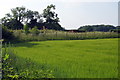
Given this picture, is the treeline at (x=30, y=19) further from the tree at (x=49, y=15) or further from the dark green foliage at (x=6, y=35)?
the dark green foliage at (x=6, y=35)

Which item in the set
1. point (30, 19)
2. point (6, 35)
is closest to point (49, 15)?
point (30, 19)

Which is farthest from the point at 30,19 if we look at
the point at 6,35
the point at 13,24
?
the point at 6,35

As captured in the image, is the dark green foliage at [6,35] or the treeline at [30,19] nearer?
the dark green foliage at [6,35]

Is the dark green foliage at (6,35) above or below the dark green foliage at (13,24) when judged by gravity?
below

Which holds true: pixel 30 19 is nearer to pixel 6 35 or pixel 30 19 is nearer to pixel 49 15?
pixel 49 15

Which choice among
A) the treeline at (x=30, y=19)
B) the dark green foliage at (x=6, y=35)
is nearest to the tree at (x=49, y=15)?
the treeline at (x=30, y=19)

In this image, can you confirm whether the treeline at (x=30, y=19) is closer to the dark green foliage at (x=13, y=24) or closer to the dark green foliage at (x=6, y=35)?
the dark green foliage at (x=13, y=24)

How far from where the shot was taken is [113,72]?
6.69 metres

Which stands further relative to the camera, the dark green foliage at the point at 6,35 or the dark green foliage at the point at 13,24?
the dark green foliage at the point at 13,24

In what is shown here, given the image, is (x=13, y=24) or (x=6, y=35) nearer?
(x=6, y=35)

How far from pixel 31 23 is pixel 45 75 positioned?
50.8 meters

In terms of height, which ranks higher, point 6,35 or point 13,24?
point 13,24

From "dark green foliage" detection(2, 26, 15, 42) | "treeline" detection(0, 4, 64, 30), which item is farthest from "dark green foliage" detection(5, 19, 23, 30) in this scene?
"dark green foliage" detection(2, 26, 15, 42)

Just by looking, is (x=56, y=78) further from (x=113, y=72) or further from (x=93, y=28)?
(x=93, y=28)
